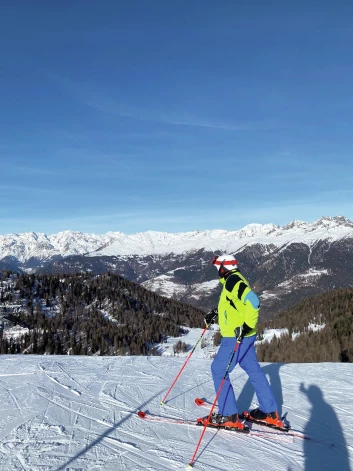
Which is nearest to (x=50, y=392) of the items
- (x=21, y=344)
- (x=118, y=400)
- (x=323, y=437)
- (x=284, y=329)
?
(x=118, y=400)

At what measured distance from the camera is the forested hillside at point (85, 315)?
68.6 meters

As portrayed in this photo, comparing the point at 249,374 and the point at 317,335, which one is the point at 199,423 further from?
the point at 317,335

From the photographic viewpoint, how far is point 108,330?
266 ft

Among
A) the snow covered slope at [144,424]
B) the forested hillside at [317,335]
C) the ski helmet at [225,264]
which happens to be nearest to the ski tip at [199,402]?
the snow covered slope at [144,424]

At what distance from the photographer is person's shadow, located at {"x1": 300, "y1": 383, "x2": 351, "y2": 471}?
20.9 ft

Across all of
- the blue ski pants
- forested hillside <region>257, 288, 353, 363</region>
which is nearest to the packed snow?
the blue ski pants

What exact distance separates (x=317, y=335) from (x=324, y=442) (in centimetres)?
3145

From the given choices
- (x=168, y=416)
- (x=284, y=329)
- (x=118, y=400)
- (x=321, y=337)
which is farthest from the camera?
(x=284, y=329)

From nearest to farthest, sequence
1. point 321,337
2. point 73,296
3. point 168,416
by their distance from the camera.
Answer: point 168,416 → point 321,337 → point 73,296

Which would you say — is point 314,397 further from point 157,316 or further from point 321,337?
point 157,316

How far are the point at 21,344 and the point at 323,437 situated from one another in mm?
67689

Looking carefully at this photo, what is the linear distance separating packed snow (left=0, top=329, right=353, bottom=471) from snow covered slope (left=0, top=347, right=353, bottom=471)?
0.06 feet

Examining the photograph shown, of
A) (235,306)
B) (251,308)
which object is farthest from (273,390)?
(251,308)

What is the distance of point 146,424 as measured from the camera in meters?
7.73
